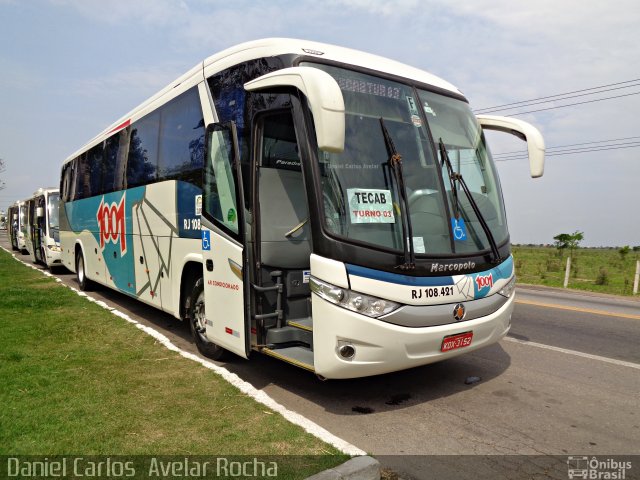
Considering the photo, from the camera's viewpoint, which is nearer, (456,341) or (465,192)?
(456,341)

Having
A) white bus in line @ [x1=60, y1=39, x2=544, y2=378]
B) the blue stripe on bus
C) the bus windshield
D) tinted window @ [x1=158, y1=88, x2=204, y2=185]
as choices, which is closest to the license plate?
white bus in line @ [x1=60, y1=39, x2=544, y2=378]

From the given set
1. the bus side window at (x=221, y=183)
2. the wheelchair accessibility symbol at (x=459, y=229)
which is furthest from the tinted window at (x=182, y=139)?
the wheelchair accessibility symbol at (x=459, y=229)

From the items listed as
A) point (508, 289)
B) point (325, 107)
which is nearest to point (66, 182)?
point (325, 107)

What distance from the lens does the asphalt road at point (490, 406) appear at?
12.8 ft

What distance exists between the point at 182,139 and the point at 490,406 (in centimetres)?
502

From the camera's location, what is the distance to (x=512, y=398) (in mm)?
5164

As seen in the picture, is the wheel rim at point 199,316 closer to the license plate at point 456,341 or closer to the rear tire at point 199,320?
the rear tire at point 199,320

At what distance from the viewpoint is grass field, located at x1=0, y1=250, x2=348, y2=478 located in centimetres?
379

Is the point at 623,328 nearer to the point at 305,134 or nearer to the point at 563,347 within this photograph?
the point at 563,347

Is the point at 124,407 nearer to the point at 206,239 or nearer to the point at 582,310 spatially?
the point at 206,239

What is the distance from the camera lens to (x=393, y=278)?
4.36 metres

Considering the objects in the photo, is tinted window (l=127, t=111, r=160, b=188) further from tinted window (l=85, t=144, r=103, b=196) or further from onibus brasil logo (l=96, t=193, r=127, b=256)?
tinted window (l=85, t=144, r=103, b=196)

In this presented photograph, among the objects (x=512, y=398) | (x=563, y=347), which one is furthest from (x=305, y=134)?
(x=563, y=347)

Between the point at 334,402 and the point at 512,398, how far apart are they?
1827 mm
